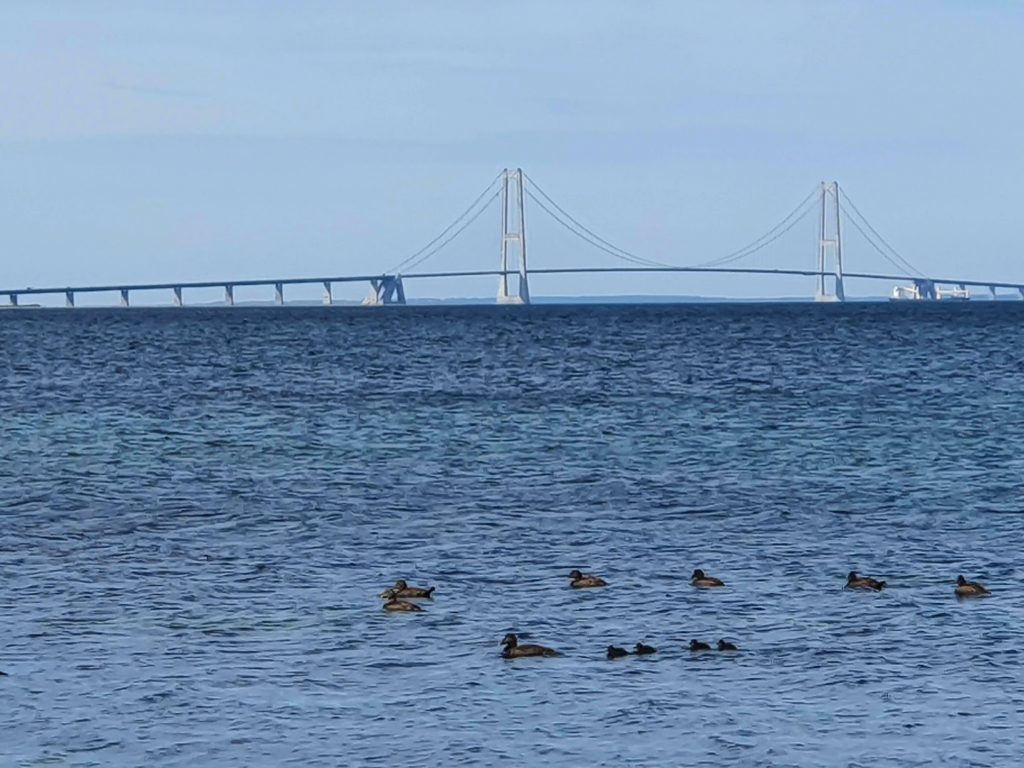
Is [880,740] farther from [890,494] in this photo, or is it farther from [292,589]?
[890,494]

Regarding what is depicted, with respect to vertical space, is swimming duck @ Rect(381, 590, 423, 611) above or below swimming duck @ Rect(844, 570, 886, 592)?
above

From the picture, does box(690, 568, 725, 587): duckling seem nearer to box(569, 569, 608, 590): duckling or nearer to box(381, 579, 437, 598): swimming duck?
box(569, 569, 608, 590): duckling

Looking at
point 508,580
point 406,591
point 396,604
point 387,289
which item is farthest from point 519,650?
point 387,289

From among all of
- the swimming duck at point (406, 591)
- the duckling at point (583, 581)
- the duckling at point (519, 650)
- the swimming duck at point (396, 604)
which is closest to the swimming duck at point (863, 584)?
the duckling at point (583, 581)

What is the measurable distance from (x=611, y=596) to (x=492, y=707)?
13.0 ft

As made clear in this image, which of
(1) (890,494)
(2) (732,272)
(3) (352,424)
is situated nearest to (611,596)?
(1) (890,494)

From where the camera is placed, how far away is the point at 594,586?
17484mm

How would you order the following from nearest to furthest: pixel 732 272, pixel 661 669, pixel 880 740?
1. pixel 880 740
2. pixel 661 669
3. pixel 732 272

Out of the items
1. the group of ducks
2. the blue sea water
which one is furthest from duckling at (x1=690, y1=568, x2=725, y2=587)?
the blue sea water

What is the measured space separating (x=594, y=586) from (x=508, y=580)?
101cm

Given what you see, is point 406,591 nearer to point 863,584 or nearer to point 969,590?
point 863,584

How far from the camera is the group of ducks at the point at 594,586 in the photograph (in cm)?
A: 1471

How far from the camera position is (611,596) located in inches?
675

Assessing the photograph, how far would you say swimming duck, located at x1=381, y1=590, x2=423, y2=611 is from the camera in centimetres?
1641
